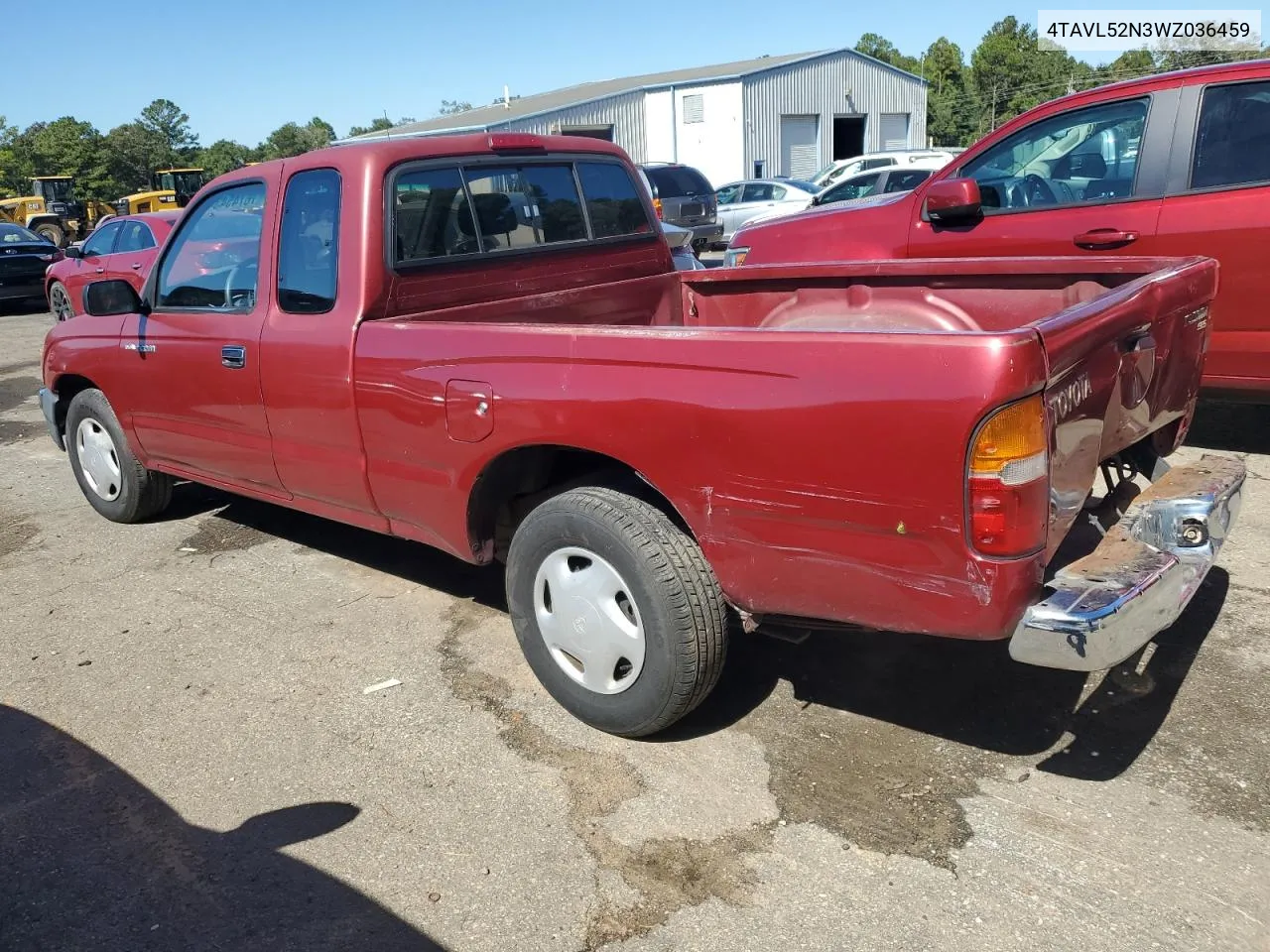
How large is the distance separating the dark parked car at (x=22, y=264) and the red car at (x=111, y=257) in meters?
2.56

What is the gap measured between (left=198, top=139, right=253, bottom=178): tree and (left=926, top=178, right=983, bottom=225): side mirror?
6895 centimetres

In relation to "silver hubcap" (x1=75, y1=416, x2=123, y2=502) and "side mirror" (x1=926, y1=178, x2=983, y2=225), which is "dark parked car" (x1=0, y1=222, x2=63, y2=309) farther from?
"side mirror" (x1=926, y1=178, x2=983, y2=225)

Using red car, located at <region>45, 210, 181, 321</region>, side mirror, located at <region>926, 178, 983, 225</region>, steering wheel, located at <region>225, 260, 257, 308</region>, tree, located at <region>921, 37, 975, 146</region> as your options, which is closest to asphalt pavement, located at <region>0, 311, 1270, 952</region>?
steering wheel, located at <region>225, 260, 257, 308</region>

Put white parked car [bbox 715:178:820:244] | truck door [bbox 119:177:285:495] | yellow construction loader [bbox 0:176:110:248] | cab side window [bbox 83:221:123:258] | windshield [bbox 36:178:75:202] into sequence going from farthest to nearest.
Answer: windshield [bbox 36:178:75:202] < yellow construction loader [bbox 0:176:110:248] < white parked car [bbox 715:178:820:244] < cab side window [bbox 83:221:123:258] < truck door [bbox 119:177:285:495]

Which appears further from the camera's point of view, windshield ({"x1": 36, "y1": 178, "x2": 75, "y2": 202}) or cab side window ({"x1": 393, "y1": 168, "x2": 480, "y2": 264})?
windshield ({"x1": 36, "y1": 178, "x2": 75, "y2": 202})

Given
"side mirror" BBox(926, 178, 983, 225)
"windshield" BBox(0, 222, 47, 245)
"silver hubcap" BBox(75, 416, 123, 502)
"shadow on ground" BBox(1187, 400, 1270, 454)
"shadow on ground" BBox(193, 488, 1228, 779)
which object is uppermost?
"side mirror" BBox(926, 178, 983, 225)

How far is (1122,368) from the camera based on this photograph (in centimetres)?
283

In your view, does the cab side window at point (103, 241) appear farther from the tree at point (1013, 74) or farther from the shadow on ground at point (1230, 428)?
the tree at point (1013, 74)

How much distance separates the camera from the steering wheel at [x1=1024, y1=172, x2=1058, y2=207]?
5.68 metres

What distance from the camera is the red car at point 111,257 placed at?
12430 millimetres

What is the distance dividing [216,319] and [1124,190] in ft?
14.7

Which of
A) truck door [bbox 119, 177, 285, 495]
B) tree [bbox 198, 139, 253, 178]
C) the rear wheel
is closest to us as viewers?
truck door [bbox 119, 177, 285, 495]

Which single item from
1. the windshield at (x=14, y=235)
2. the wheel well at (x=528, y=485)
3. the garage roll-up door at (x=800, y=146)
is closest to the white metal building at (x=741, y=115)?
the garage roll-up door at (x=800, y=146)

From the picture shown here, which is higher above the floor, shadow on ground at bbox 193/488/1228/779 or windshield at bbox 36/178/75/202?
windshield at bbox 36/178/75/202
